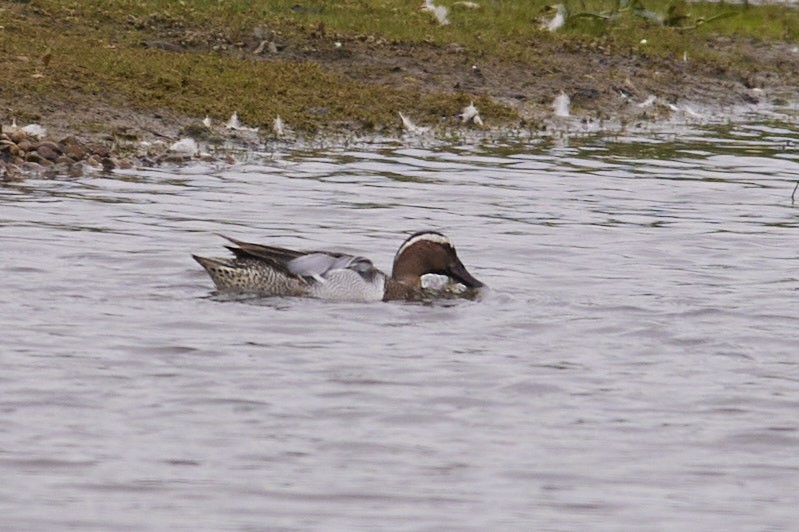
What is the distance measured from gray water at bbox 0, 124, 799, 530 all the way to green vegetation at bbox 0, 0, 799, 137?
86.6 inches

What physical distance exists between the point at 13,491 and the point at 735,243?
22.2 feet

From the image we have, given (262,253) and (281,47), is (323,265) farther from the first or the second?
(281,47)

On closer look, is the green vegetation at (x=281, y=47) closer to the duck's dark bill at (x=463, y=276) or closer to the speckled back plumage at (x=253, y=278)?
the speckled back plumage at (x=253, y=278)

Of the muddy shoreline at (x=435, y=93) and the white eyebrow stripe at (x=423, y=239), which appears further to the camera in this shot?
the muddy shoreline at (x=435, y=93)

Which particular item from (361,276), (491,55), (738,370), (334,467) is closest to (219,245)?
(361,276)

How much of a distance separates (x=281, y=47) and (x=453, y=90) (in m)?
1.96

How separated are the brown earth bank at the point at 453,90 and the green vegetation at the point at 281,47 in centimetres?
5

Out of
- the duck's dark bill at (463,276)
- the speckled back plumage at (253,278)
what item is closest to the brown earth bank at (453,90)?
the speckled back plumage at (253,278)

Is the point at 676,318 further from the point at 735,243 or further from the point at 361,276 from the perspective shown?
the point at 735,243

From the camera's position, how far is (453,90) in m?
17.7

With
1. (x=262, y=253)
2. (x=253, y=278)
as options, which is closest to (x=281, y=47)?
(x=253, y=278)

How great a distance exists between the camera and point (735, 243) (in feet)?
37.9

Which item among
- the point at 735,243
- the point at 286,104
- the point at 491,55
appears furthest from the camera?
the point at 491,55

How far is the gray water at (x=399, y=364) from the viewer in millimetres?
6059
